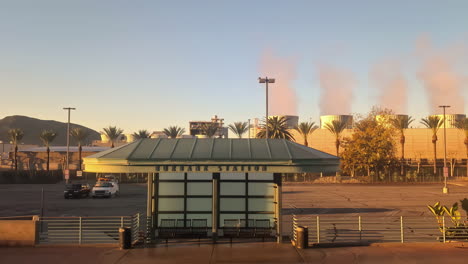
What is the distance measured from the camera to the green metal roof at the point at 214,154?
16.3 metres

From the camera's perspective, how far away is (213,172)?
658 inches

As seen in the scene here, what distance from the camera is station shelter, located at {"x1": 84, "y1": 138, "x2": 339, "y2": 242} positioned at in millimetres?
16312

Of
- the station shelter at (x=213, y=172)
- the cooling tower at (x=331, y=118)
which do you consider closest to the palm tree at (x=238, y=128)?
the cooling tower at (x=331, y=118)

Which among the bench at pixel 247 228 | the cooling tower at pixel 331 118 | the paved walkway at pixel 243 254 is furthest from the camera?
the cooling tower at pixel 331 118

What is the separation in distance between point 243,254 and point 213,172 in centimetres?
349

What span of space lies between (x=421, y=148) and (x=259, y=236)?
9107 centimetres

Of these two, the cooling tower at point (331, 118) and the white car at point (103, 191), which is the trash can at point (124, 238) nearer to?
the white car at point (103, 191)

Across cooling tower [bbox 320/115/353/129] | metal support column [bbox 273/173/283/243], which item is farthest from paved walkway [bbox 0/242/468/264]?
cooling tower [bbox 320/115/353/129]

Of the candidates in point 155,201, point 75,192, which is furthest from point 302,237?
point 75,192

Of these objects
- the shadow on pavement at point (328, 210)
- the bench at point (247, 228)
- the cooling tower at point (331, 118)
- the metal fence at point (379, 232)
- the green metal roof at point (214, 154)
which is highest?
the cooling tower at point (331, 118)

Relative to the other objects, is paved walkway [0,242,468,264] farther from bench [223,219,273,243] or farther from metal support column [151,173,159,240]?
metal support column [151,173,159,240]

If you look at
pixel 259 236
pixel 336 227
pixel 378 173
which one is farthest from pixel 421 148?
pixel 259 236

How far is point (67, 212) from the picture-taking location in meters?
30.3

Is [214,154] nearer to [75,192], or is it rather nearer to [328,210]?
[328,210]
